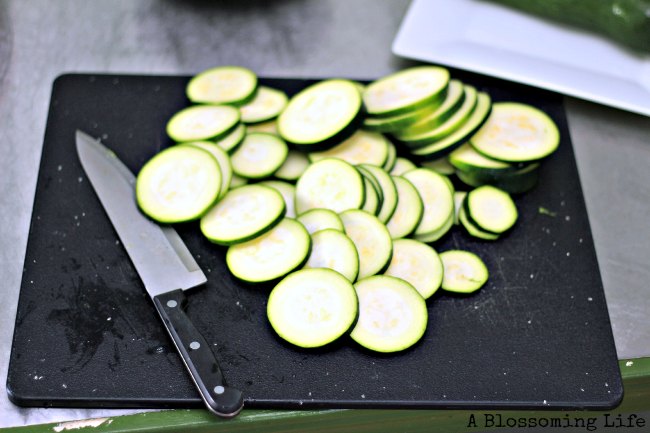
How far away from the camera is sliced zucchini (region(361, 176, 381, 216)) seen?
153cm

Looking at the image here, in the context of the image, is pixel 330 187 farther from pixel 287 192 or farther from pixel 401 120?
pixel 401 120

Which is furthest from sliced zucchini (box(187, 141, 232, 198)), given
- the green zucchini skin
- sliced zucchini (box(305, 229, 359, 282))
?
the green zucchini skin

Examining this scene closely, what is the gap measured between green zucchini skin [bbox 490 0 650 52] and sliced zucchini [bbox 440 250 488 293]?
81 centimetres

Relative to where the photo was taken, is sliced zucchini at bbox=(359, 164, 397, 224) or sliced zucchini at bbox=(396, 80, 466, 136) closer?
sliced zucchini at bbox=(359, 164, 397, 224)

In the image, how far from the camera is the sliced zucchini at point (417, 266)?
146cm

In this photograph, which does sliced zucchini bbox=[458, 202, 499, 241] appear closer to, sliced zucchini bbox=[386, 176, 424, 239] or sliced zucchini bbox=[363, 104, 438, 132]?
sliced zucchini bbox=[386, 176, 424, 239]

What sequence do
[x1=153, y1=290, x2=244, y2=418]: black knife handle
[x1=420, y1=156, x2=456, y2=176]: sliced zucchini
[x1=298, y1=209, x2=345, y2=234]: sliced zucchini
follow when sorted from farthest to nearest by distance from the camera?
[x1=420, y1=156, x2=456, y2=176]: sliced zucchini → [x1=298, y1=209, x2=345, y2=234]: sliced zucchini → [x1=153, y1=290, x2=244, y2=418]: black knife handle

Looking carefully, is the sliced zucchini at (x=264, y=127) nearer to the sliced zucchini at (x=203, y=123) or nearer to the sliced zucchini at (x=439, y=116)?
the sliced zucchini at (x=203, y=123)

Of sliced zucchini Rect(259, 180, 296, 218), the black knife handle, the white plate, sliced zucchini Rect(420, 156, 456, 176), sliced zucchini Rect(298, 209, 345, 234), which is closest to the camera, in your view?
the black knife handle

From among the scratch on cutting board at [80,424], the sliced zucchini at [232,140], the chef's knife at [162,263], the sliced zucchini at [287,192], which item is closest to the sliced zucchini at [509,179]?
the sliced zucchini at [287,192]

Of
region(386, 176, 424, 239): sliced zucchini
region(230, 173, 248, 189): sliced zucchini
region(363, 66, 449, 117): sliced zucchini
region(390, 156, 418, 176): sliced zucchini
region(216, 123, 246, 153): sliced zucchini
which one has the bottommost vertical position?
region(390, 156, 418, 176): sliced zucchini

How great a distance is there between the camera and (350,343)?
1395 mm

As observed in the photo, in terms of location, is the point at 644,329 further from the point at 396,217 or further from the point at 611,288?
the point at 396,217

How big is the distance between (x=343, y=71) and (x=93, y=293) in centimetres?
94
